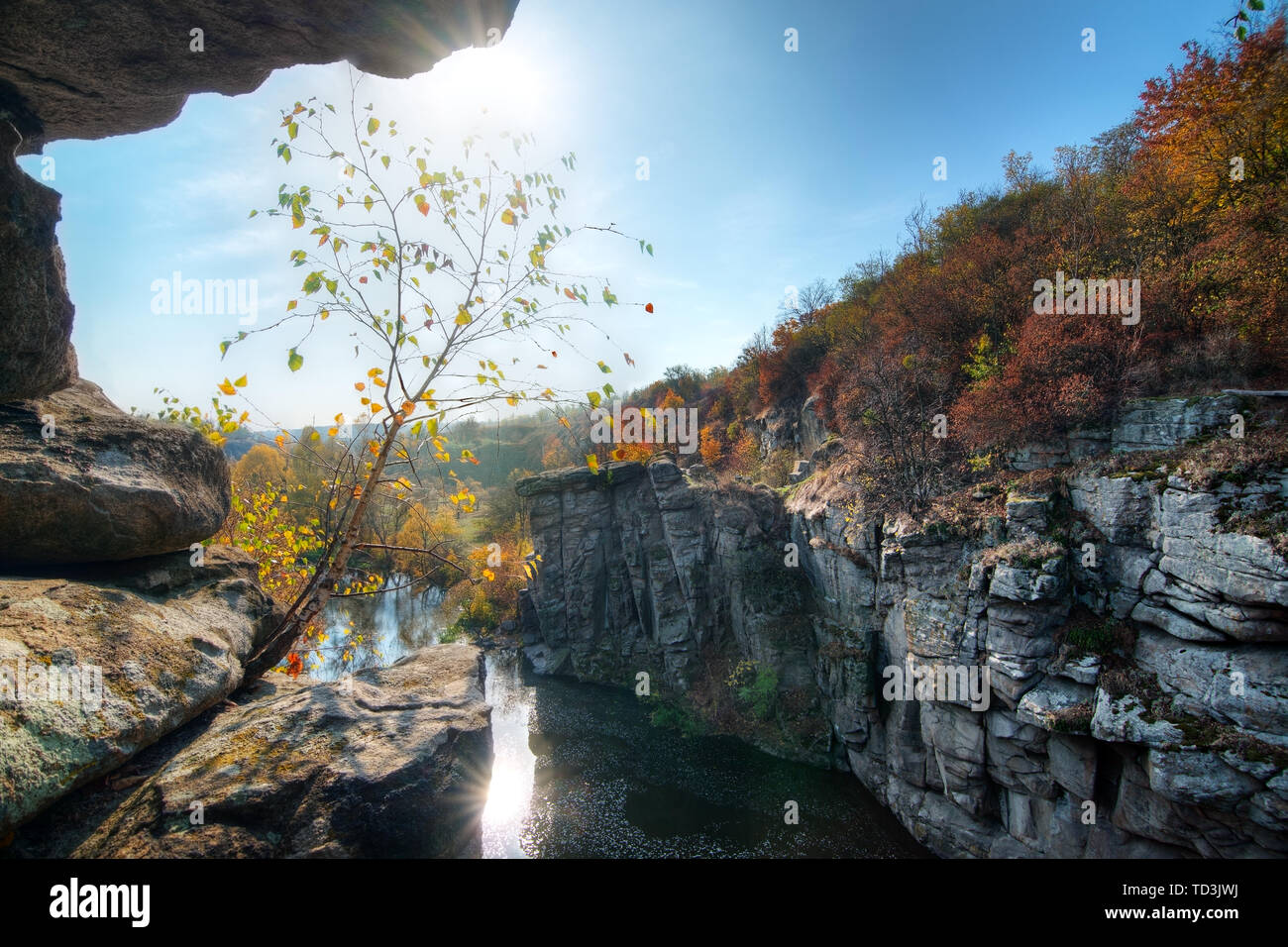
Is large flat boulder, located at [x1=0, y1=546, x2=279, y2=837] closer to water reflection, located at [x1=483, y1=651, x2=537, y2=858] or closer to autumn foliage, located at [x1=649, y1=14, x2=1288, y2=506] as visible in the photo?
water reflection, located at [x1=483, y1=651, x2=537, y2=858]

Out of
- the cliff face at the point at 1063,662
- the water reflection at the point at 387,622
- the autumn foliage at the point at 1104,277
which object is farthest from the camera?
the water reflection at the point at 387,622

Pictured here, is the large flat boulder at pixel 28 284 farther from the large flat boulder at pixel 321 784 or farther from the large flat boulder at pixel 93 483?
the large flat boulder at pixel 321 784

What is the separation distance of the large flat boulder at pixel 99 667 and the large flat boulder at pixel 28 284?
160 centimetres

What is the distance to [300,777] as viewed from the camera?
3543mm

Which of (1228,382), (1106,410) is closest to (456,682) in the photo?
(1106,410)

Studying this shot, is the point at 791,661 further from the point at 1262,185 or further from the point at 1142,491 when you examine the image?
the point at 1262,185

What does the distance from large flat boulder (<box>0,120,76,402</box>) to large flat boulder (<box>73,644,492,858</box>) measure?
311 cm

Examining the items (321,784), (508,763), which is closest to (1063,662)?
(321,784)

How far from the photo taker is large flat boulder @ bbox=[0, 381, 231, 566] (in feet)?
13.1

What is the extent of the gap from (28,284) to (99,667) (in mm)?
2907

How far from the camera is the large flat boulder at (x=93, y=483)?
3982 millimetres

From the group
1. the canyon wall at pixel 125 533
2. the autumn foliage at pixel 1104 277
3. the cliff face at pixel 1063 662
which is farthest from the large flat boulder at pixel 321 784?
the autumn foliage at pixel 1104 277

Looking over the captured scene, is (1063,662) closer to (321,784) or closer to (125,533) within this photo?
(321,784)
